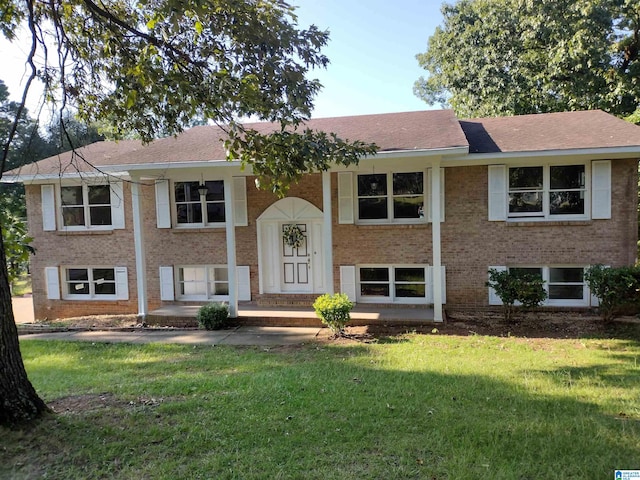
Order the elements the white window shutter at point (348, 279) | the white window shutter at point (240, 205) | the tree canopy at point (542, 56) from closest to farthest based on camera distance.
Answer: the white window shutter at point (348, 279), the white window shutter at point (240, 205), the tree canopy at point (542, 56)

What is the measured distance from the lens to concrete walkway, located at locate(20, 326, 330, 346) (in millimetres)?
8844

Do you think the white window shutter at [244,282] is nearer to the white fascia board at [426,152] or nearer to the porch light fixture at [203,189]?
the porch light fixture at [203,189]

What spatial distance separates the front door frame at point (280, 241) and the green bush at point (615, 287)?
20.3ft

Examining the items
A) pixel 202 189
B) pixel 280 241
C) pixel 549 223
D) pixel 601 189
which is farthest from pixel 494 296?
pixel 202 189

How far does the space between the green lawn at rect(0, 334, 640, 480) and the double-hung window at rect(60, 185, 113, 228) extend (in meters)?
6.15

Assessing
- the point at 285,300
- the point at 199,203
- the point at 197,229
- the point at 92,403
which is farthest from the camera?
the point at 199,203

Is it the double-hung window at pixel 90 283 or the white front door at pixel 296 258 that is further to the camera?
the double-hung window at pixel 90 283

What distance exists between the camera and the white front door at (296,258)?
37.8 ft

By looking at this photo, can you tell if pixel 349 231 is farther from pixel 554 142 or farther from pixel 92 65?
pixel 92 65

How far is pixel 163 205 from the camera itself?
1189 cm

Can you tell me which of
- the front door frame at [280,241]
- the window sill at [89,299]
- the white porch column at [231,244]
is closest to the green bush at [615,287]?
the front door frame at [280,241]

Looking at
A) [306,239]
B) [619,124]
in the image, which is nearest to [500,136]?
[619,124]

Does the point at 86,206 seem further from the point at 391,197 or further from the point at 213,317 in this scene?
the point at 391,197

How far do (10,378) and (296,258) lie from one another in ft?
26.1
